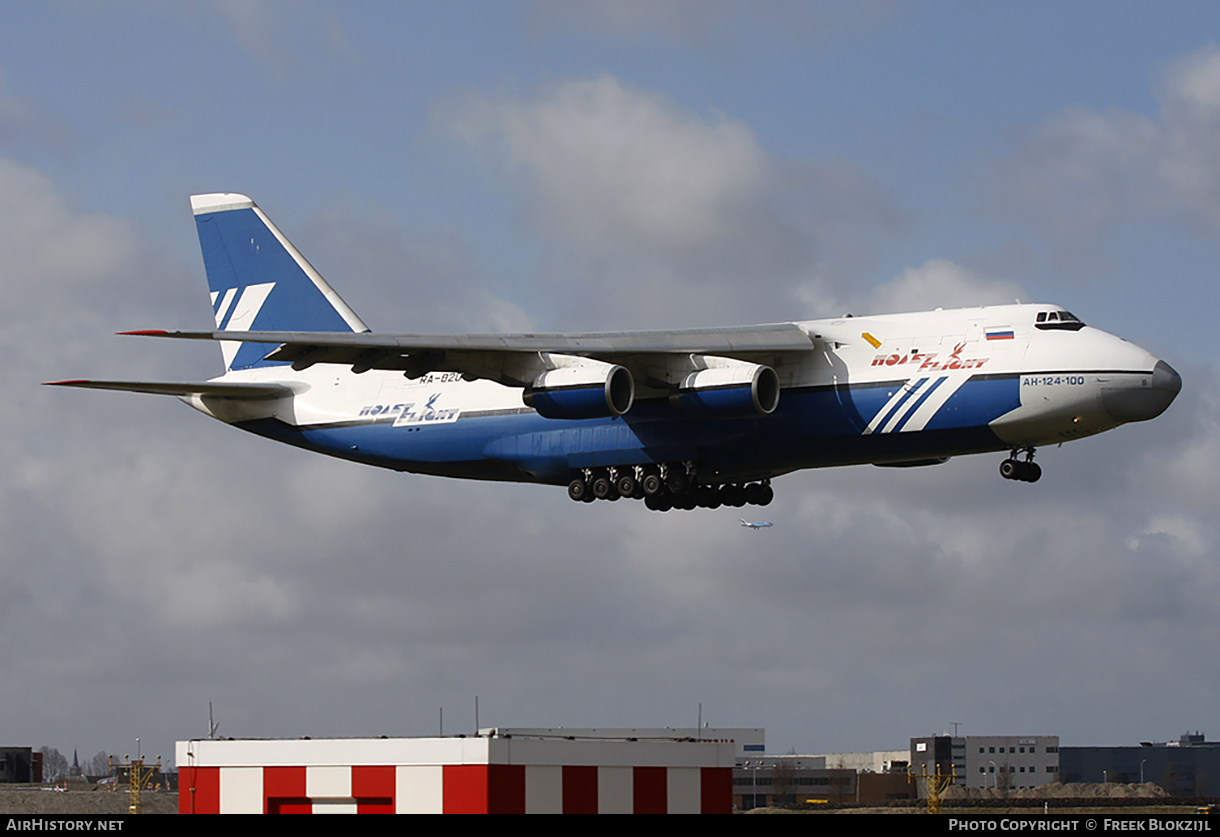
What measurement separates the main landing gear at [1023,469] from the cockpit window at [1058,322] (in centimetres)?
223

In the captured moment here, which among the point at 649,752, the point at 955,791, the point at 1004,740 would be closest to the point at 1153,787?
the point at 955,791

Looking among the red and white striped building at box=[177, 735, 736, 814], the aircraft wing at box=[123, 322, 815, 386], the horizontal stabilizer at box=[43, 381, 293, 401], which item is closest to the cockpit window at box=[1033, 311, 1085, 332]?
the aircraft wing at box=[123, 322, 815, 386]

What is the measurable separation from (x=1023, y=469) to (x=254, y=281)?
18.7 meters

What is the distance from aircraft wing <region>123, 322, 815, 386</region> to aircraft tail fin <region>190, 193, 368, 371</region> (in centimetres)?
745

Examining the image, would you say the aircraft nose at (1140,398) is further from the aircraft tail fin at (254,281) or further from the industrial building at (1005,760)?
the industrial building at (1005,760)

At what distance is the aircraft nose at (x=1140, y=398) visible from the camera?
25094 millimetres

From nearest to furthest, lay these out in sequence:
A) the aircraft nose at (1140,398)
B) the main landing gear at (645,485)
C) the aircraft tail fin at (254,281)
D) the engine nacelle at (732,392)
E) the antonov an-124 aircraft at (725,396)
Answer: the aircraft nose at (1140,398), the antonov an-124 aircraft at (725,396), the engine nacelle at (732,392), the main landing gear at (645,485), the aircraft tail fin at (254,281)

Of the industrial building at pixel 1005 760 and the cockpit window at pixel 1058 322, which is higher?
the cockpit window at pixel 1058 322

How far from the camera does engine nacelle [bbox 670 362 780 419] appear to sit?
1039 inches

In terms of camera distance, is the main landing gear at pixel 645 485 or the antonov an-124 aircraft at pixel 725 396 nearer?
the antonov an-124 aircraft at pixel 725 396

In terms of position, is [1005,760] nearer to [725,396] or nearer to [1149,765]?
[1149,765]

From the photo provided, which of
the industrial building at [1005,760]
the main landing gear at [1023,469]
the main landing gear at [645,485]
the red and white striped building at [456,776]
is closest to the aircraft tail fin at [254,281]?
the main landing gear at [645,485]

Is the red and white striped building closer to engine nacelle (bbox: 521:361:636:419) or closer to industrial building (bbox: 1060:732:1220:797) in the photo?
engine nacelle (bbox: 521:361:636:419)
